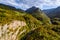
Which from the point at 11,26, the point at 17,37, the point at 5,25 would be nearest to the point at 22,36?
the point at 17,37

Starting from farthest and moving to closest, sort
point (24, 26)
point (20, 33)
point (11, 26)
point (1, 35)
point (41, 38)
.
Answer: point (24, 26)
point (20, 33)
point (11, 26)
point (41, 38)
point (1, 35)

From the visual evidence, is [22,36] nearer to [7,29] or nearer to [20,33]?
[20,33]

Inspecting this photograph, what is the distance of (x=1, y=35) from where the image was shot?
321 ft

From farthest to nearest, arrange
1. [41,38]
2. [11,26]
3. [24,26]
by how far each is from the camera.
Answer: [24,26] < [11,26] < [41,38]

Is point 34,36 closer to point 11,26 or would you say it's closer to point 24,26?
point 11,26

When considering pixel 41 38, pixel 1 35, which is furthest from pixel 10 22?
pixel 41 38

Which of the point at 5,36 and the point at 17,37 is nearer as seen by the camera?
the point at 5,36

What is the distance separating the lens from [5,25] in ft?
341

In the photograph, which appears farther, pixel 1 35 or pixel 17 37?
pixel 17 37

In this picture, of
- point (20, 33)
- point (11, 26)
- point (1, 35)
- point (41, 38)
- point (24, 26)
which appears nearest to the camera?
point (1, 35)

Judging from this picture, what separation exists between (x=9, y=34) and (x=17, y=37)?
33.5ft

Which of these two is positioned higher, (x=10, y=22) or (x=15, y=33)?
(x=10, y=22)

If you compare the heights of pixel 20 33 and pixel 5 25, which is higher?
pixel 5 25

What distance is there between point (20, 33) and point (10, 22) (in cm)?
1330
